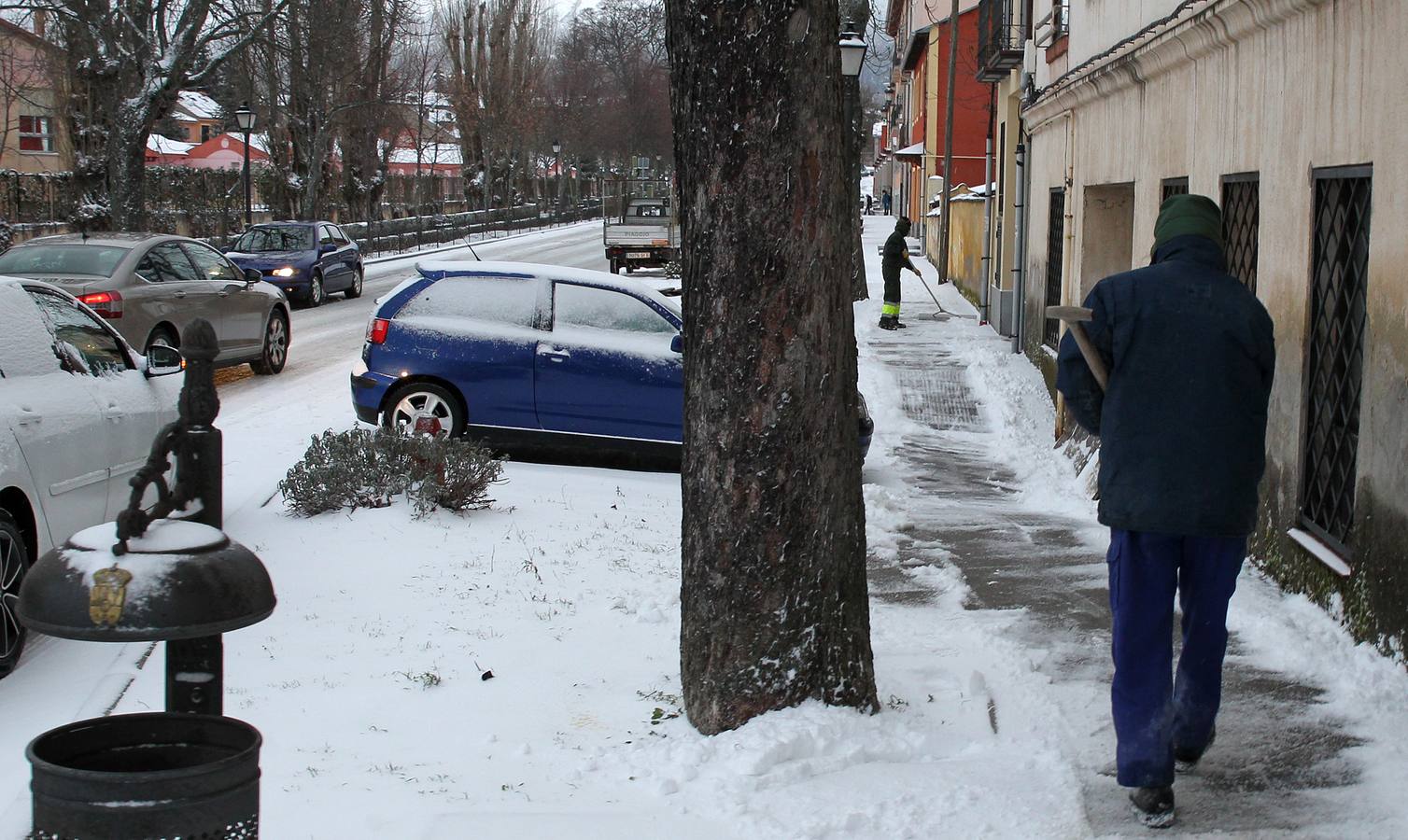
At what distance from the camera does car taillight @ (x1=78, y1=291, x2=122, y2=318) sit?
13367 millimetres

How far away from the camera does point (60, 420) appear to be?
20.9 ft

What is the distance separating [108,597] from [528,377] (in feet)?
26.0

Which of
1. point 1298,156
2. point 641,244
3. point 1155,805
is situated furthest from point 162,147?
point 1155,805

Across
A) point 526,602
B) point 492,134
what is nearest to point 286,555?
point 526,602

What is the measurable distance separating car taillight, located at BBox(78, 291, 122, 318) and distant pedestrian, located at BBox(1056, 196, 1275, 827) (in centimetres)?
1117

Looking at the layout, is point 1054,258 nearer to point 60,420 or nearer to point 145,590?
point 60,420

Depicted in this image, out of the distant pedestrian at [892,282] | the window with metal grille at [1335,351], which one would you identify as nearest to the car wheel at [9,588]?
the window with metal grille at [1335,351]

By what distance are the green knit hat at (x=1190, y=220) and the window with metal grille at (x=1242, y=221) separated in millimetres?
4095

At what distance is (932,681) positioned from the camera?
562 centimetres

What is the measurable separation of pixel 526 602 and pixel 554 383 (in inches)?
167

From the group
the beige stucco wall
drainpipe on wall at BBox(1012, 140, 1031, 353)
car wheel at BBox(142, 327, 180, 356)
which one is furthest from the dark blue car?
the beige stucco wall

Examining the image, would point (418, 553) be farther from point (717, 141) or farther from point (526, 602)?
point (717, 141)

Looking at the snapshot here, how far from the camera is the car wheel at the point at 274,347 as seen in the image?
53.7ft

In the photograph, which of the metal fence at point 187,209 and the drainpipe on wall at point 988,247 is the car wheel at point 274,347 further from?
the metal fence at point 187,209
